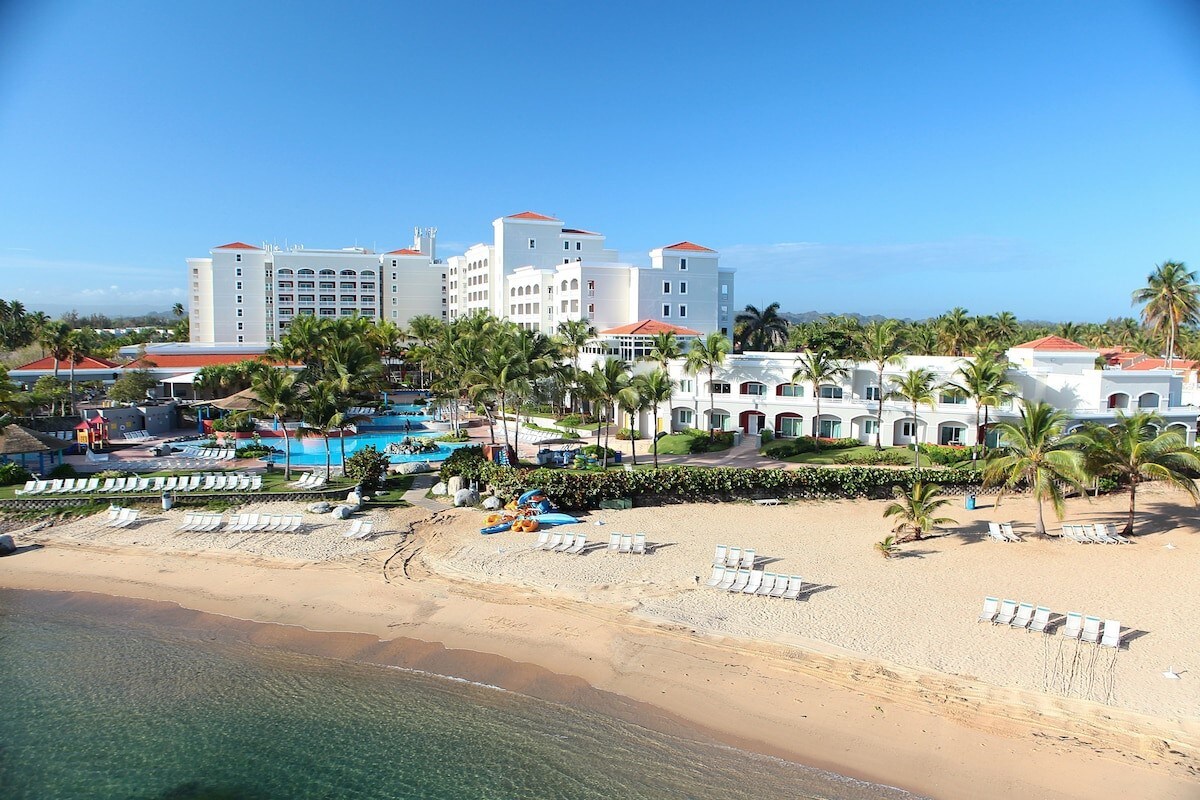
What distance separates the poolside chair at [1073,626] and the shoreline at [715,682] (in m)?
2.86

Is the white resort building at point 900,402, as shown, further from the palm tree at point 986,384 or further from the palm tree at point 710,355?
the palm tree at point 986,384

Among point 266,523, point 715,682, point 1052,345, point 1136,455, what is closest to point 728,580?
point 715,682

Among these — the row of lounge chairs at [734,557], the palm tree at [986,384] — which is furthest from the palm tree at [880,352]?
the row of lounge chairs at [734,557]

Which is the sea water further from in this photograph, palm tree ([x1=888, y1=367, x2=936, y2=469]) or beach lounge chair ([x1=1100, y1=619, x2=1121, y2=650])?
palm tree ([x1=888, y1=367, x2=936, y2=469])

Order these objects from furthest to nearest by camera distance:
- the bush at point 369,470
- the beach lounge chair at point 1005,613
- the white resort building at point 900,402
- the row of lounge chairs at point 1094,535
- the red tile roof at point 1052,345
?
the red tile roof at point 1052,345
the white resort building at point 900,402
the bush at point 369,470
the row of lounge chairs at point 1094,535
the beach lounge chair at point 1005,613

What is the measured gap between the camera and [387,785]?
44.4ft

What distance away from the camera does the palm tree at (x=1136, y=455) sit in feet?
78.6

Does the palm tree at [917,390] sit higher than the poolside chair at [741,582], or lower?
higher

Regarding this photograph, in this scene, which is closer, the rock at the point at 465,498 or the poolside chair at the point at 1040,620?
the poolside chair at the point at 1040,620

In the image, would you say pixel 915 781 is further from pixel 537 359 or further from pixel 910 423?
pixel 910 423

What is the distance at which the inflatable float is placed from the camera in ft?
84.7

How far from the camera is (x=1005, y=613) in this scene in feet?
58.5

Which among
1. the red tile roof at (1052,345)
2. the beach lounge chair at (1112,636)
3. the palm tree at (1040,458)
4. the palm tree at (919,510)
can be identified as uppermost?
the red tile roof at (1052,345)

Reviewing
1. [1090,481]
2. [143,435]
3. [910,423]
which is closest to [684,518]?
[1090,481]
